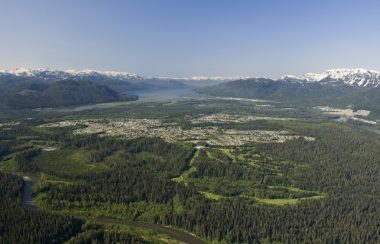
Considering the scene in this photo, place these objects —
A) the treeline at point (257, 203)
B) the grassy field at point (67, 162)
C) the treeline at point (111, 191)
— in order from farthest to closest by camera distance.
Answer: the grassy field at point (67, 162) → the treeline at point (111, 191) → the treeline at point (257, 203)

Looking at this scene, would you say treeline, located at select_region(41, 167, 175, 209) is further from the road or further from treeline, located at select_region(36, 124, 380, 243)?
the road

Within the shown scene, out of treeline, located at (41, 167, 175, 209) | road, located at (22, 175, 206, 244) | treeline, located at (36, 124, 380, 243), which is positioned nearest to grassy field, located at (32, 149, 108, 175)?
treeline, located at (36, 124, 380, 243)

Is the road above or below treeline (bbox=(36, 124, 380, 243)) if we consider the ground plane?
below

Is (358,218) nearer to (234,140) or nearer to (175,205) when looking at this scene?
(175,205)

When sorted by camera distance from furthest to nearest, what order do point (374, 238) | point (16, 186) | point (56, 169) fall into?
point (56, 169) → point (16, 186) → point (374, 238)

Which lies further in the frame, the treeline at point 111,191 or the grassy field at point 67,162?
the grassy field at point 67,162

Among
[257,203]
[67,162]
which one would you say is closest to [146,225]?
[257,203]

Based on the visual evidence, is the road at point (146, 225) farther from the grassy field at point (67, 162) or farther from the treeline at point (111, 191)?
the grassy field at point (67, 162)

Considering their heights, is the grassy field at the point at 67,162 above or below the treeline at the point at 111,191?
below

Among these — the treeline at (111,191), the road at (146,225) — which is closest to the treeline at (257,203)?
the treeline at (111,191)

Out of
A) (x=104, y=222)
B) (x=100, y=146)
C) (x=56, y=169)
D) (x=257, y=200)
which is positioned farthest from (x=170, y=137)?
(x=104, y=222)

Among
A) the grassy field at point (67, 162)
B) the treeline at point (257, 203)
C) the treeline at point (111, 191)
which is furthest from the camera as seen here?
the grassy field at point (67, 162)
